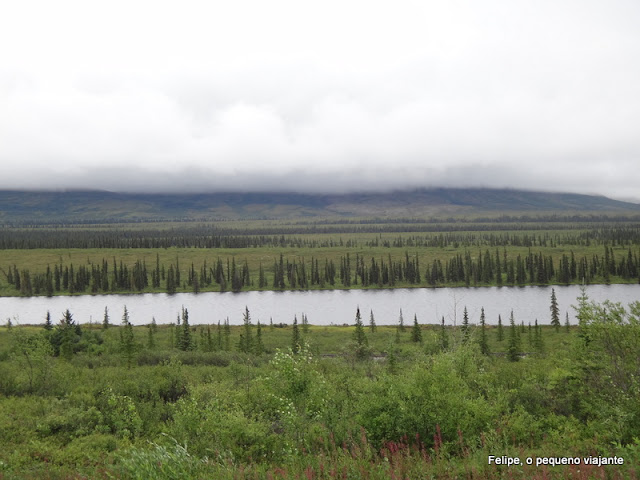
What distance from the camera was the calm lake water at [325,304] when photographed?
12825 centimetres

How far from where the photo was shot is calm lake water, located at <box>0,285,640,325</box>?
421ft

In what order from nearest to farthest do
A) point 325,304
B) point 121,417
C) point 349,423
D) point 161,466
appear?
1. point 161,466
2. point 349,423
3. point 121,417
4. point 325,304

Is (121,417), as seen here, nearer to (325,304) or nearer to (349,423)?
(349,423)

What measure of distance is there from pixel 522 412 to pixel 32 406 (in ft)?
92.4

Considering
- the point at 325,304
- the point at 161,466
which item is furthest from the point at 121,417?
the point at 325,304

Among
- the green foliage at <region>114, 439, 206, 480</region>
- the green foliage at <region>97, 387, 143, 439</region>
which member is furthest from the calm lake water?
the green foliage at <region>114, 439, 206, 480</region>

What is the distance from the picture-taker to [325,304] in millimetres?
157125

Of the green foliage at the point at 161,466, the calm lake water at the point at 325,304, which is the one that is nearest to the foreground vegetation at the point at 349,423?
the green foliage at the point at 161,466

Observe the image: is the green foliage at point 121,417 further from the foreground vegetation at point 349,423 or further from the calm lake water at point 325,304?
the calm lake water at point 325,304

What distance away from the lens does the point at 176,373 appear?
35500 millimetres

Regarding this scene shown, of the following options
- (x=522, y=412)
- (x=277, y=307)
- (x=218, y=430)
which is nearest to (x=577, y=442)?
(x=522, y=412)

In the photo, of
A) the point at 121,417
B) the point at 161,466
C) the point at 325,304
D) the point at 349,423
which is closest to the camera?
the point at 161,466

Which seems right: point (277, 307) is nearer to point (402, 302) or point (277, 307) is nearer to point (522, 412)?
point (402, 302)

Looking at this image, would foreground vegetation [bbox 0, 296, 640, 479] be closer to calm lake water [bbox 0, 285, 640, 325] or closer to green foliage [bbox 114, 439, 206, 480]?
green foliage [bbox 114, 439, 206, 480]
